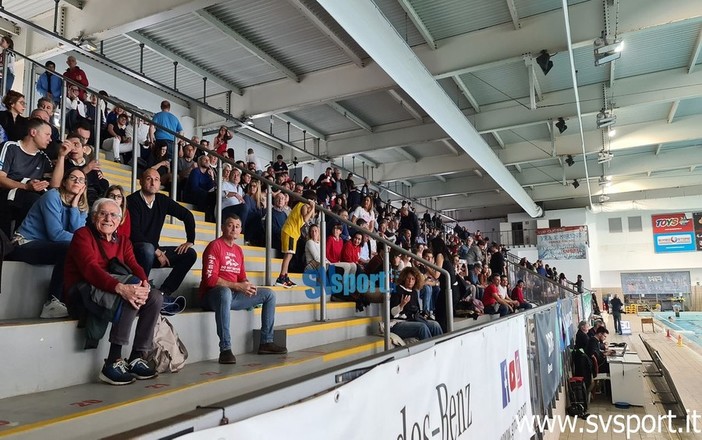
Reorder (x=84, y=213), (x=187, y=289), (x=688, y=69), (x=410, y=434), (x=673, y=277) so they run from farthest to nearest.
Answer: (x=673, y=277)
(x=688, y=69)
(x=187, y=289)
(x=84, y=213)
(x=410, y=434)

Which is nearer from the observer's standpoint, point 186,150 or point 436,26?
point 186,150

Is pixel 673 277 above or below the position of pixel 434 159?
below

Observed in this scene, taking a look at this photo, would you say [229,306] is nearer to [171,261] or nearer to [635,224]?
[171,261]

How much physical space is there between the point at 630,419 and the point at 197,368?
7.69 meters

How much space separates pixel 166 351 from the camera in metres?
2.80

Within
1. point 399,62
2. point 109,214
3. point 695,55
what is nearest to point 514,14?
point 399,62

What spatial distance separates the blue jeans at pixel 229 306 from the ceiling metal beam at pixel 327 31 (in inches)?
180

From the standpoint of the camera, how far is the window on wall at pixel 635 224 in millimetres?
26641

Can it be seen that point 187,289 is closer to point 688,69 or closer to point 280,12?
point 280,12

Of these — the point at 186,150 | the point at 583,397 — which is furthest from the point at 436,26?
the point at 583,397

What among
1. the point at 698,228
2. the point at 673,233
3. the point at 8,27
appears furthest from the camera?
the point at 673,233

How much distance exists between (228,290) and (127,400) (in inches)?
50.2

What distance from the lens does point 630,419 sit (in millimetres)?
7730

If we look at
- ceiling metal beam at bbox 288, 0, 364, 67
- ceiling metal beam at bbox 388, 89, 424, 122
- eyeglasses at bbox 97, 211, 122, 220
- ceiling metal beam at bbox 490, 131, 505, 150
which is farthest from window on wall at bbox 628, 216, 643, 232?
eyeglasses at bbox 97, 211, 122, 220
